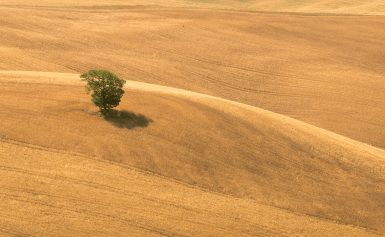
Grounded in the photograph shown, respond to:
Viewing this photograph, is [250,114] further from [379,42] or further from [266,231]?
[379,42]

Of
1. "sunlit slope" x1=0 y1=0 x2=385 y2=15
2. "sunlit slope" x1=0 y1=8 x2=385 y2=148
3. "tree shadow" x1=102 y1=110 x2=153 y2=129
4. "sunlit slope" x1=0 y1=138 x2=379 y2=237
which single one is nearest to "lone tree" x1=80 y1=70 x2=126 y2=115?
"tree shadow" x1=102 y1=110 x2=153 y2=129

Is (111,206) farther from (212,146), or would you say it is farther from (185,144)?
(212,146)

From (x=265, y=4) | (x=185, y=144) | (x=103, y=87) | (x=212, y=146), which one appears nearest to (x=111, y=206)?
(x=185, y=144)

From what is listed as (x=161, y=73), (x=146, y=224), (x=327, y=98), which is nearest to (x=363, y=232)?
(x=146, y=224)

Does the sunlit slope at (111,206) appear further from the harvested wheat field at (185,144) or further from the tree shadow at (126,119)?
the tree shadow at (126,119)

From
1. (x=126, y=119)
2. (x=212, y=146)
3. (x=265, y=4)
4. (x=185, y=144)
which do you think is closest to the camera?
(x=185, y=144)

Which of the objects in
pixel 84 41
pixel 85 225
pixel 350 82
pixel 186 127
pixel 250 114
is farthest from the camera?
pixel 84 41
